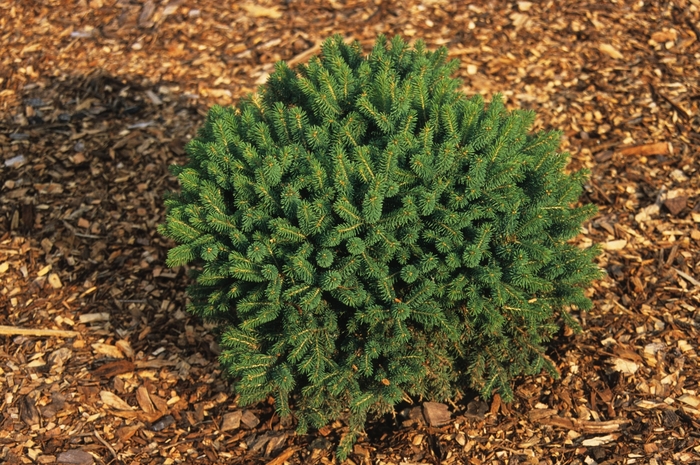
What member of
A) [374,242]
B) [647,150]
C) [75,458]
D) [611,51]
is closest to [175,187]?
[75,458]

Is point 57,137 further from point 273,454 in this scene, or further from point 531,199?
point 531,199

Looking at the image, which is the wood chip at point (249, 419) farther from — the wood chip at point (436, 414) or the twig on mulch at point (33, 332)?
the twig on mulch at point (33, 332)

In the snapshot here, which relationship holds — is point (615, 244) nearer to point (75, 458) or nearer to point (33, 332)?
point (75, 458)

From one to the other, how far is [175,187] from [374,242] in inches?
107

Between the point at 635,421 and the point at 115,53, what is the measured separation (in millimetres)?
5417

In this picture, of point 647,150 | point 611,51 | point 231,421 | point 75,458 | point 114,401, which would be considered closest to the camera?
point 75,458

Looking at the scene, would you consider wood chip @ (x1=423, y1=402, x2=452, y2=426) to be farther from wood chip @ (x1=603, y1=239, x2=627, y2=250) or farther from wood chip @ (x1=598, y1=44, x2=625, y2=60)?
wood chip @ (x1=598, y1=44, x2=625, y2=60)

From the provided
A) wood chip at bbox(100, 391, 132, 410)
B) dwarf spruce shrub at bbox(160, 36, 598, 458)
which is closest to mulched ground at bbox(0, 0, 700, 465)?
wood chip at bbox(100, 391, 132, 410)

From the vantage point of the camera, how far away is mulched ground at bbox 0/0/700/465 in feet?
14.2

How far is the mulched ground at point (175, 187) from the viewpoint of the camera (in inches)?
170

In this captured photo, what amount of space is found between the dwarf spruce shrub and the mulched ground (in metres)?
0.54

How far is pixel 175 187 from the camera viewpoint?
19.2ft

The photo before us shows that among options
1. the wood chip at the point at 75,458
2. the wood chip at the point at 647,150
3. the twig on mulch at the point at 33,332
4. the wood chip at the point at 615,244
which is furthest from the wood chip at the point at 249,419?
Answer: the wood chip at the point at 647,150

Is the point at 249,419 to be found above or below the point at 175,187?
below
